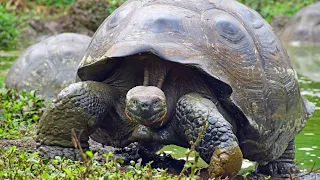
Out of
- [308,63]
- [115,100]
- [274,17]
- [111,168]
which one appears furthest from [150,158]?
[274,17]

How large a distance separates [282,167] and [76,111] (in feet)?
4.86

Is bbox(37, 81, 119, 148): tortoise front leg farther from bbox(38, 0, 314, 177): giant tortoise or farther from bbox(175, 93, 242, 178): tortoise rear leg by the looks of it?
bbox(175, 93, 242, 178): tortoise rear leg

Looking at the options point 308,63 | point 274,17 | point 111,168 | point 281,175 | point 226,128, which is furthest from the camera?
point 274,17

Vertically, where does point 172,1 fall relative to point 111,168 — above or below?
above

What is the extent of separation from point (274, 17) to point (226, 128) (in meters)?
12.7

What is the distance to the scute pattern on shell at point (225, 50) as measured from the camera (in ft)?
14.1

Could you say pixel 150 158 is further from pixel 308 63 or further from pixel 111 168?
pixel 308 63

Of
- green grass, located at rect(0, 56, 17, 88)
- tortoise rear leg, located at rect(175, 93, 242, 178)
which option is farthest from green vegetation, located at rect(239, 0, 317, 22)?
tortoise rear leg, located at rect(175, 93, 242, 178)

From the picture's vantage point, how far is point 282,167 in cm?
510

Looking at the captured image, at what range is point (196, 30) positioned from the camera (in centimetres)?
443

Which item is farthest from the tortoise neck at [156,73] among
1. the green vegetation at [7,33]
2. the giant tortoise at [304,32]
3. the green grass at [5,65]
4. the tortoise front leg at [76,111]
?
the giant tortoise at [304,32]

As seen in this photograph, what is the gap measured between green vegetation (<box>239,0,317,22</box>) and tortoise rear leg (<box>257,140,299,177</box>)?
12273mm

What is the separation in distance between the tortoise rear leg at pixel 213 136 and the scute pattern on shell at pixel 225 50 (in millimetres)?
222

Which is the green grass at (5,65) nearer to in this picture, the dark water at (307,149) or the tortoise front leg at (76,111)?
the dark water at (307,149)
